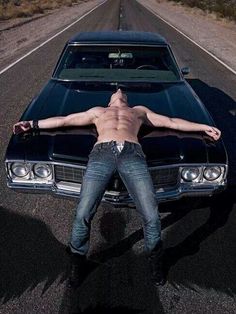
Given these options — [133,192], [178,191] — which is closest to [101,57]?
[178,191]

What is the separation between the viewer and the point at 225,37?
80.1 feet

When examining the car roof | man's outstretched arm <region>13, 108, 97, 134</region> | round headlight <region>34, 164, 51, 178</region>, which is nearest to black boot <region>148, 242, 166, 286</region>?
round headlight <region>34, 164, 51, 178</region>

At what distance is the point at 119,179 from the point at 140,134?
599mm

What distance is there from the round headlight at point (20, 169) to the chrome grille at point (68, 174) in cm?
30

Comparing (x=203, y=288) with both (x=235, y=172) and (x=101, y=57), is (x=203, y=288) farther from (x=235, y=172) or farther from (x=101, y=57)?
(x=101, y=57)

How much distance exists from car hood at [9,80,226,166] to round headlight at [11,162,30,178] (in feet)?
0.36

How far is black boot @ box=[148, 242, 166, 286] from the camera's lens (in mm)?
3623

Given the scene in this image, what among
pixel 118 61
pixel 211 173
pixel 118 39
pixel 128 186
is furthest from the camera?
pixel 118 39

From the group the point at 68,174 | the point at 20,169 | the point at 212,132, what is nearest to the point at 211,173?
the point at 212,132

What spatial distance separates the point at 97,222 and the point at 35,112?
56.7 inches

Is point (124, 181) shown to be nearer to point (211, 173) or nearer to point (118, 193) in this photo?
point (118, 193)

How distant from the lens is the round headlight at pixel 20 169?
4.22 metres

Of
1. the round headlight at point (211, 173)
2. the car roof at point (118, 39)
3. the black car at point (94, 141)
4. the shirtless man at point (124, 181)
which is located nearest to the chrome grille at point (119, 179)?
the black car at point (94, 141)

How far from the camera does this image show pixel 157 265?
12.0ft
